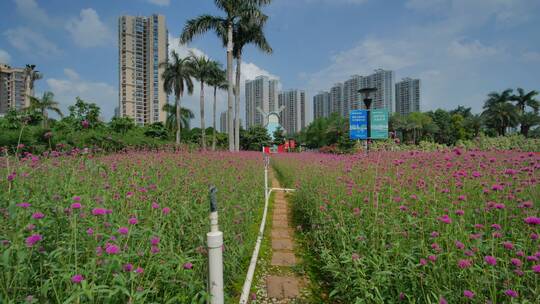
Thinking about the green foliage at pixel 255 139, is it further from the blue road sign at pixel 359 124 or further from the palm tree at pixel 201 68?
the blue road sign at pixel 359 124

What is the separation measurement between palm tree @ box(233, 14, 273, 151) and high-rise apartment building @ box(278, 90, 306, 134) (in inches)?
2046

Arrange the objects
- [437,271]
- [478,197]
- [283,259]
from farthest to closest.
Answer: [283,259]
[478,197]
[437,271]

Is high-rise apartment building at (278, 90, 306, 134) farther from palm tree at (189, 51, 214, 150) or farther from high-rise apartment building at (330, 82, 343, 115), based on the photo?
palm tree at (189, 51, 214, 150)

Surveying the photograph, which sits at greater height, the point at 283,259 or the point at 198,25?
the point at 198,25

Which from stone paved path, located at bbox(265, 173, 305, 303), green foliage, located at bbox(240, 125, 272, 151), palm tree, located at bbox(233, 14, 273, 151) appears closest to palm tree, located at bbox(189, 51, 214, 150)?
green foliage, located at bbox(240, 125, 272, 151)

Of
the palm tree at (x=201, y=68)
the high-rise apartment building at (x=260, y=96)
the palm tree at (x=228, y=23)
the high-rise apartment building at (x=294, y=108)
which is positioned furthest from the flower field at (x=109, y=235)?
the high-rise apartment building at (x=294, y=108)

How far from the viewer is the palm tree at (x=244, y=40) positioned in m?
14.3

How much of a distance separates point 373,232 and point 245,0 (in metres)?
14.8

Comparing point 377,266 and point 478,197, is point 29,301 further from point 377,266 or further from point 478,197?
point 478,197

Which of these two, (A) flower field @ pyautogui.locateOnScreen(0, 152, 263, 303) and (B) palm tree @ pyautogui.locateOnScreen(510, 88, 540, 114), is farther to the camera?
(B) palm tree @ pyautogui.locateOnScreen(510, 88, 540, 114)

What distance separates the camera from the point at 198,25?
47.2 ft

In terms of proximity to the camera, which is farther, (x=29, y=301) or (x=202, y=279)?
(x=202, y=279)

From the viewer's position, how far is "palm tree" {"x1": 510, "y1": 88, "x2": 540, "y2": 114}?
112 feet

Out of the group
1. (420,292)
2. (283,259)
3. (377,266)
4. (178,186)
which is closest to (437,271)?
(420,292)
